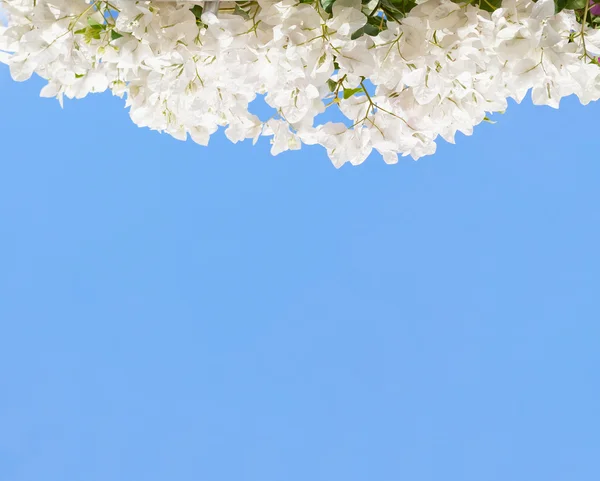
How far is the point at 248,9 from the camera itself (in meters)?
0.60

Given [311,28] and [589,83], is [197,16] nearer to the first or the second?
[311,28]

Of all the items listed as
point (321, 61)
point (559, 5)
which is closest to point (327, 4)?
point (321, 61)

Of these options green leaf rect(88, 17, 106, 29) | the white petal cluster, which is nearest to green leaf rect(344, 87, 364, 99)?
the white petal cluster

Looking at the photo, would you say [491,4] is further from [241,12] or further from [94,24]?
[94,24]

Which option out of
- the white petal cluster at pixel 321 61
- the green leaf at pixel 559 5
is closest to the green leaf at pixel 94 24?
the white petal cluster at pixel 321 61

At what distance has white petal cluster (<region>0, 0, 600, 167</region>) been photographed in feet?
1.83

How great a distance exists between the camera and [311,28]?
1.84 feet

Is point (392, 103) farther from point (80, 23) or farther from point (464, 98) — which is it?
point (80, 23)

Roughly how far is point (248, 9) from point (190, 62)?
0.06 meters

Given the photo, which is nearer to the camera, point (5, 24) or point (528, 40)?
point (528, 40)

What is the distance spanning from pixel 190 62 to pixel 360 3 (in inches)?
5.9

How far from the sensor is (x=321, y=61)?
0.57 meters

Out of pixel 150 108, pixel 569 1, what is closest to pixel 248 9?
Answer: pixel 150 108

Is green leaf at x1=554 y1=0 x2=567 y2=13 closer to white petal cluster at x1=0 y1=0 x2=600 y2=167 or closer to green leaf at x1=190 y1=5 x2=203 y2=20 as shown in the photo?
white petal cluster at x1=0 y1=0 x2=600 y2=167
